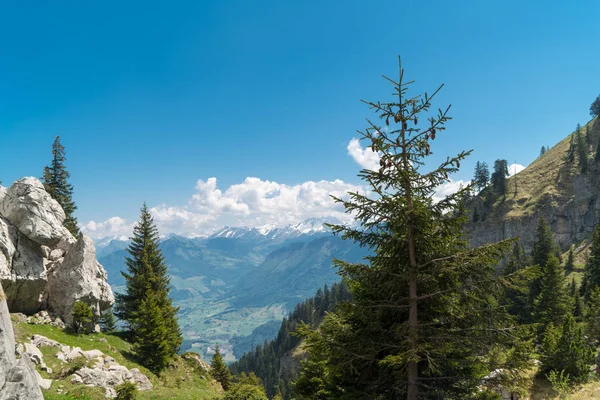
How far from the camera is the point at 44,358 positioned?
21.5 metres

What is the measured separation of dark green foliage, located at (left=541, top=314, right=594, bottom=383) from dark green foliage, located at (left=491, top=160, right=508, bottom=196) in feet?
521

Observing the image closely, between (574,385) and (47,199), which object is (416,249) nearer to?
(574,385)

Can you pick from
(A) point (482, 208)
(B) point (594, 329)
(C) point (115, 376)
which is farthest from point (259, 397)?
(A) point (482, 208)

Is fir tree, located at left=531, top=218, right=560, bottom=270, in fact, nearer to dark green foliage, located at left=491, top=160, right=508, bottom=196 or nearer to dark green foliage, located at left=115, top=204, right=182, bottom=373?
dark green foliage, located at left=115, top=204, right=182, bottom=373

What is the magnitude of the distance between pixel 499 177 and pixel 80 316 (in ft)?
611

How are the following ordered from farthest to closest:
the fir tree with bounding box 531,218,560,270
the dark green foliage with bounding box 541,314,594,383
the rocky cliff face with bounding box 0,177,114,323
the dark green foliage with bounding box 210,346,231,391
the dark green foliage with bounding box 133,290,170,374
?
the fir tree with bounding box 531,218,560,270
the dark green foliage with bounding box 210,346,231,391
the dark green foliage with bounding box 133,290,170,374
the rocky cliff face with bounding box 0,177,114,323
the dark green foliage with bounding box 541,314,594,383

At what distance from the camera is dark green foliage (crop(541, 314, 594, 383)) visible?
21.6 m

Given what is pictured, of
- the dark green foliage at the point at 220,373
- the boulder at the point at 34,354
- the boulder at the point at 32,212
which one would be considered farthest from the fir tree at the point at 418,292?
the dark green foliage at the point at 220,373

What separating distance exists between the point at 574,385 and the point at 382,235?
2304 cm

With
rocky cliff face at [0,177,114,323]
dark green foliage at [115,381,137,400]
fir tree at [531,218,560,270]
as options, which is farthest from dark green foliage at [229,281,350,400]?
dark green foliage at [115,381,137,400]

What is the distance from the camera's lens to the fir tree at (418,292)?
962 centimetres

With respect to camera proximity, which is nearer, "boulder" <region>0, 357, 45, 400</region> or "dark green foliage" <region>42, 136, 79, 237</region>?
"boulder" <region>0, 357, 45, 400</region>

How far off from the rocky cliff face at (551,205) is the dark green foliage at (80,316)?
455 ft

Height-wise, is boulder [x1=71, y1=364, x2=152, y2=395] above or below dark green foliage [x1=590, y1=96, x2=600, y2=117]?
below
